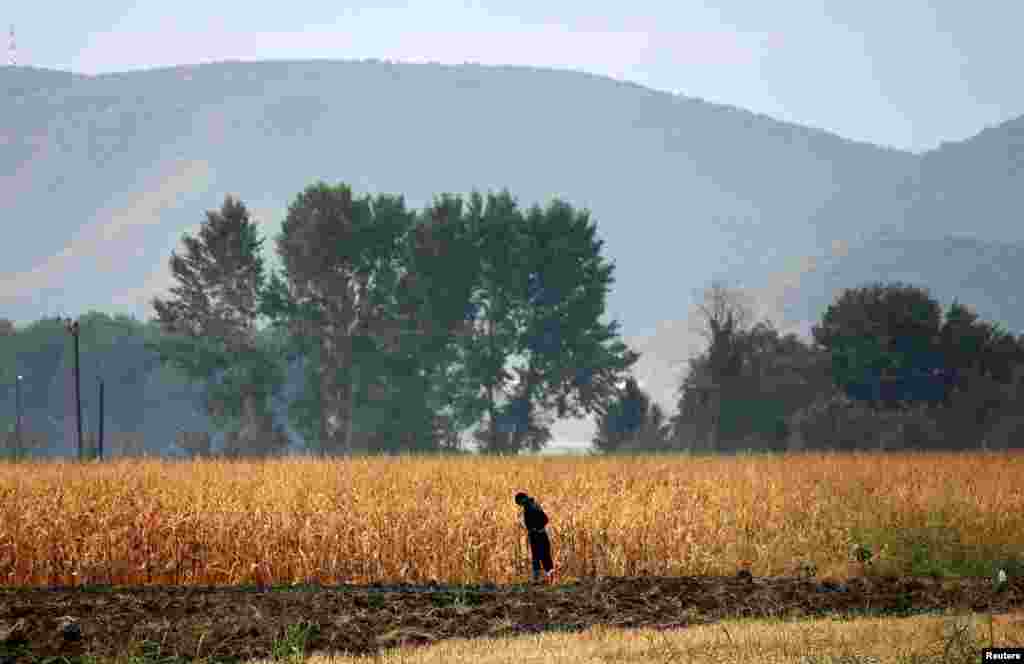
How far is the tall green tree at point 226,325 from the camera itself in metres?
77.4

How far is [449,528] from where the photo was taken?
23672 millimetres

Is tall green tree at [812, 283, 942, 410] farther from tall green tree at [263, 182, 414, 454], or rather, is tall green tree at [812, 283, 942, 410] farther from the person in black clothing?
the person in black clothing

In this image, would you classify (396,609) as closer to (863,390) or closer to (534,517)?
(534,517)

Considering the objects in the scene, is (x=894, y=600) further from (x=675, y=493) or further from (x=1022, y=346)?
(x=1022, y=346)

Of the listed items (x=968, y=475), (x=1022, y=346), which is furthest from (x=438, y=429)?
(x=968, y=475)

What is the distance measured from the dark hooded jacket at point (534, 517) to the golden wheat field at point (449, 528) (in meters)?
1.65

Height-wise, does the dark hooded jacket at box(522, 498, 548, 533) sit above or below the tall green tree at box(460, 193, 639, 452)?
below

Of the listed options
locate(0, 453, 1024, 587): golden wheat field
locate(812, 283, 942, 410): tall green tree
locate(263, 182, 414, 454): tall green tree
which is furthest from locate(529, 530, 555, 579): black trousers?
locate(812, 283, 942, 410): tall green tree

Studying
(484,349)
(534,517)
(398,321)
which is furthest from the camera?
(398,321)

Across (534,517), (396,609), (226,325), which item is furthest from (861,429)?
(396,609)

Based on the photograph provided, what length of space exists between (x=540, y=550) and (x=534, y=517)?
764 mm

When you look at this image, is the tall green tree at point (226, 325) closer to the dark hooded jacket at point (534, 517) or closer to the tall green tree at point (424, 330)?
the tall green tree at point (424, 330)

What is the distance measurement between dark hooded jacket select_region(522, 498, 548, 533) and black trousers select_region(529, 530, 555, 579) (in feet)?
0.67

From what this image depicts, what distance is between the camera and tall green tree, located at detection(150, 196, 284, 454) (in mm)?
77375
